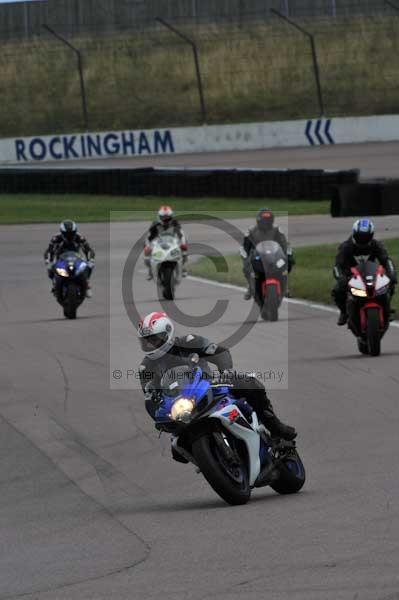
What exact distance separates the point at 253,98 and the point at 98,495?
49.1 meters

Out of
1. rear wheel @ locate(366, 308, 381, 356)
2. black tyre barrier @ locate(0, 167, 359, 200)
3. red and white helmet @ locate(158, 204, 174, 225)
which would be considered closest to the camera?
rear wheel @ locate(366, 308, 381, 356)

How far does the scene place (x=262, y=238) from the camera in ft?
62.1

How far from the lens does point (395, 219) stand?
110 feet

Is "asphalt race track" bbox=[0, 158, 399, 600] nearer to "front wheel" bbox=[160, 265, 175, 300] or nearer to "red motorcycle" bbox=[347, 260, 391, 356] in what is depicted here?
"red motorcycle" bbox=[347, 260, 391, 356]

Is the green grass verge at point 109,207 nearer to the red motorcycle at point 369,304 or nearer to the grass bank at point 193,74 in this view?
the grass bank at point 193,74

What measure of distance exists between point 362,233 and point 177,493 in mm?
6805

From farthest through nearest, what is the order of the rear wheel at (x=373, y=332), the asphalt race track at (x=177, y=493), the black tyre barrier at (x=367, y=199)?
the black tyre barrier at (x=367, y=199) → the rear wheel at (x=373, y=332) → the asphalt race track at (x=177, y=493)

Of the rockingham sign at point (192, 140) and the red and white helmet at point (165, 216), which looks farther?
the rockingham sign at point (192, 140)

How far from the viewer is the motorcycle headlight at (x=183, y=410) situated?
26.8 ft

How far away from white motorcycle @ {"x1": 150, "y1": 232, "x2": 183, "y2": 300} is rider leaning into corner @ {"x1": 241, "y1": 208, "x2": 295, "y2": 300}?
3.16m

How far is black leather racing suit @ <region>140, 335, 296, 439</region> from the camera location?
862cm

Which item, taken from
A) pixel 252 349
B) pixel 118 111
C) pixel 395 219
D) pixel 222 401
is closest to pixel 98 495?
pixel 222 401

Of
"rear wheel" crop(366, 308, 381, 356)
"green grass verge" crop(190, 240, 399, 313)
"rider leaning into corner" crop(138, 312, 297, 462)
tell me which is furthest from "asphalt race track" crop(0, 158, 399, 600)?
"green grass verge" crop(190, 240, 399, 313)

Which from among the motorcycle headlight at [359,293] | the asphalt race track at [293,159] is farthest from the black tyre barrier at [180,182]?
the motorcycle headlight at [359,293]
